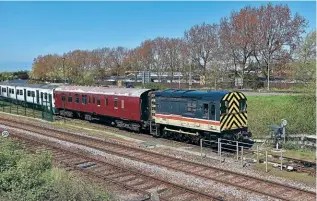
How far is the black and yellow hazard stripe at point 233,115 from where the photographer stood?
1995 cm

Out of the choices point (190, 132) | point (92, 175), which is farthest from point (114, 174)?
point (190, 132)

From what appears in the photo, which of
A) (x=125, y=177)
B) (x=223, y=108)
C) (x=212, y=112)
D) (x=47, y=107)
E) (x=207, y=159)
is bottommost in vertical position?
(x=125, y=177)

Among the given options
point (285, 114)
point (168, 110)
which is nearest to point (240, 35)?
point (285, 114)

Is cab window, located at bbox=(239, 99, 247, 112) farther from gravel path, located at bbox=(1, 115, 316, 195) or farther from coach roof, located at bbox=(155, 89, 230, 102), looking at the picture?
gravel path, located at bbox=(1, 115, 316, 195)

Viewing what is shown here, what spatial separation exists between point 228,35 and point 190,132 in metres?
40.5

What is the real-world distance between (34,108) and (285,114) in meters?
28.8

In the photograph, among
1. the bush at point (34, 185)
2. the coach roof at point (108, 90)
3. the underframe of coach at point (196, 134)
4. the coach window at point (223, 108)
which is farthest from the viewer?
the coach roof at point (108, 90)

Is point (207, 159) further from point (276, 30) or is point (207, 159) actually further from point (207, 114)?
point (276, 30)

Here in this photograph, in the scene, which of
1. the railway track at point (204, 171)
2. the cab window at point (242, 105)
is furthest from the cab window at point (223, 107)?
the railway track at point (204, 171)

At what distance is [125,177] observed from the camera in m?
15.4

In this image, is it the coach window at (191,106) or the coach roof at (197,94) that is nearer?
the coach roof at (197,94)

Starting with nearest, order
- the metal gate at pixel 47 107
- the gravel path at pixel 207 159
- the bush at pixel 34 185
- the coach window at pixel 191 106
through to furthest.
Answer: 1. the bush at pixel 34 185
2. the gravel path at pixel 207 159
3. the coach window at pixel 191 106
4. the metal gate at pixel 47 107

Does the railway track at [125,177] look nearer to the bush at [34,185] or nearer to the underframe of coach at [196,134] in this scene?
the bush at [34,185]

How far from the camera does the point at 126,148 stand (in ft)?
69.3
